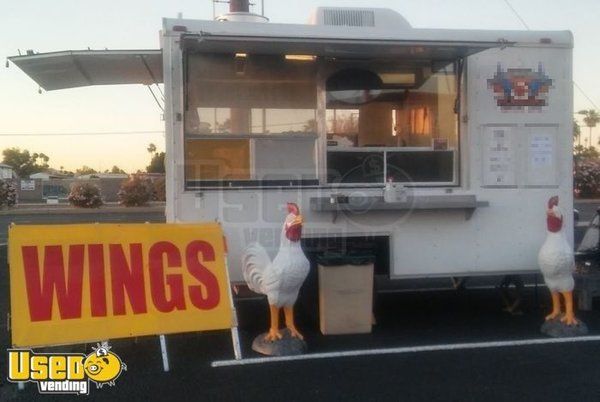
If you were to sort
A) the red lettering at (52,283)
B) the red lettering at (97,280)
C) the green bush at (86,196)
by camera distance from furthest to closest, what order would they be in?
the green bush at (86,196) < the red lettering at (97,280) < the red lettering at (52,283)

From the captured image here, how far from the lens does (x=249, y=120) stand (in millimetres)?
6566

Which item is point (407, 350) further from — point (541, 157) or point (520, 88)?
point (520, 88)

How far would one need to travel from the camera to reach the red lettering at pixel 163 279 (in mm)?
5547

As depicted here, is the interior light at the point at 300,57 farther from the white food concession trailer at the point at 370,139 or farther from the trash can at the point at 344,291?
the trash can at the point at 344,291

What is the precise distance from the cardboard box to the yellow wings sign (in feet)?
3.70

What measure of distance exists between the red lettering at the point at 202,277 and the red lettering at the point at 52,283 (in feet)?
3.08

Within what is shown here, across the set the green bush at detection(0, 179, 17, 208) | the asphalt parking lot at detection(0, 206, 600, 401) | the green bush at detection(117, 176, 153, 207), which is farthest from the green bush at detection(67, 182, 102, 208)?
the asphalt parking lot at detection(0, 206, 600, 401)

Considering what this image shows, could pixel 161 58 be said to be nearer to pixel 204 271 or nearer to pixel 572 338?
pixel 204 271

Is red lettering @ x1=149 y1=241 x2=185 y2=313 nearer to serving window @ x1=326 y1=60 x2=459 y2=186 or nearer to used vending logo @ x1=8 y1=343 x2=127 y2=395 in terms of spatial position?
used vending logo @ x1=8 y1=343 x2=127 y2=395

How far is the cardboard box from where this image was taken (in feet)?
20.9

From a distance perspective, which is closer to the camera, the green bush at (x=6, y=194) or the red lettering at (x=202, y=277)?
the red lettering at (x=202, y=277)

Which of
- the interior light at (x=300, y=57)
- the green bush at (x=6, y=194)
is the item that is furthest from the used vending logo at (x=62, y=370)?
the green bush at (x=6, y=194)

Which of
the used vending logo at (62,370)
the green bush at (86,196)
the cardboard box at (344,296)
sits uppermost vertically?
the green bush at (86,196)

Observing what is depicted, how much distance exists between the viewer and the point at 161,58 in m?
6.55
